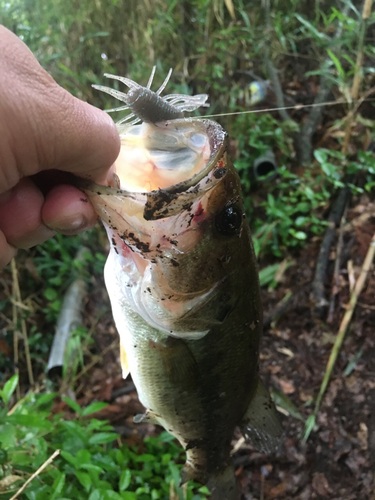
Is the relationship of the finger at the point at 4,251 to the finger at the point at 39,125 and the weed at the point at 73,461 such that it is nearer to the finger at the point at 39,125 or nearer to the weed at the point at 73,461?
the finger at the point at 39,125

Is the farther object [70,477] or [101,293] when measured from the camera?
[101,293]

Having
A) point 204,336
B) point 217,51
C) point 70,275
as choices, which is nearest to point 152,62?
point 217,51

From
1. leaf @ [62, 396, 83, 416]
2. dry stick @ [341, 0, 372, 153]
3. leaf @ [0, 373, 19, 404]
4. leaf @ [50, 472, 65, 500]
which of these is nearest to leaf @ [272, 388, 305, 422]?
leaf @ [62, 396, 83, 416]

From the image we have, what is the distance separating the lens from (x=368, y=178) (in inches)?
116

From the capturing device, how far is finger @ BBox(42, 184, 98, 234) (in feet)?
2.66

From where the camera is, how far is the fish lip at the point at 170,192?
77 cm

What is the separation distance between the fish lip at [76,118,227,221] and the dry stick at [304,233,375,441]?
2192 millimetres

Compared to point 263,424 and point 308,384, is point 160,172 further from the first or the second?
point 308,384

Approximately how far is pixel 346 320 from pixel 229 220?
211 cm

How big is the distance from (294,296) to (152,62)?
2.37 metres

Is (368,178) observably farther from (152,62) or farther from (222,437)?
(222,437)

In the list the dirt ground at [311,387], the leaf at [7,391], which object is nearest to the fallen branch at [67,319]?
the dirt ground at [311,387]

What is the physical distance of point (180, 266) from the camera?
92cm

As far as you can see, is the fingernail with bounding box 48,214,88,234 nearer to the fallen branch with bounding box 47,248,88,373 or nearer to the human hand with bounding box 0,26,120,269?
the human hand with bounding box 0,26,120,269
